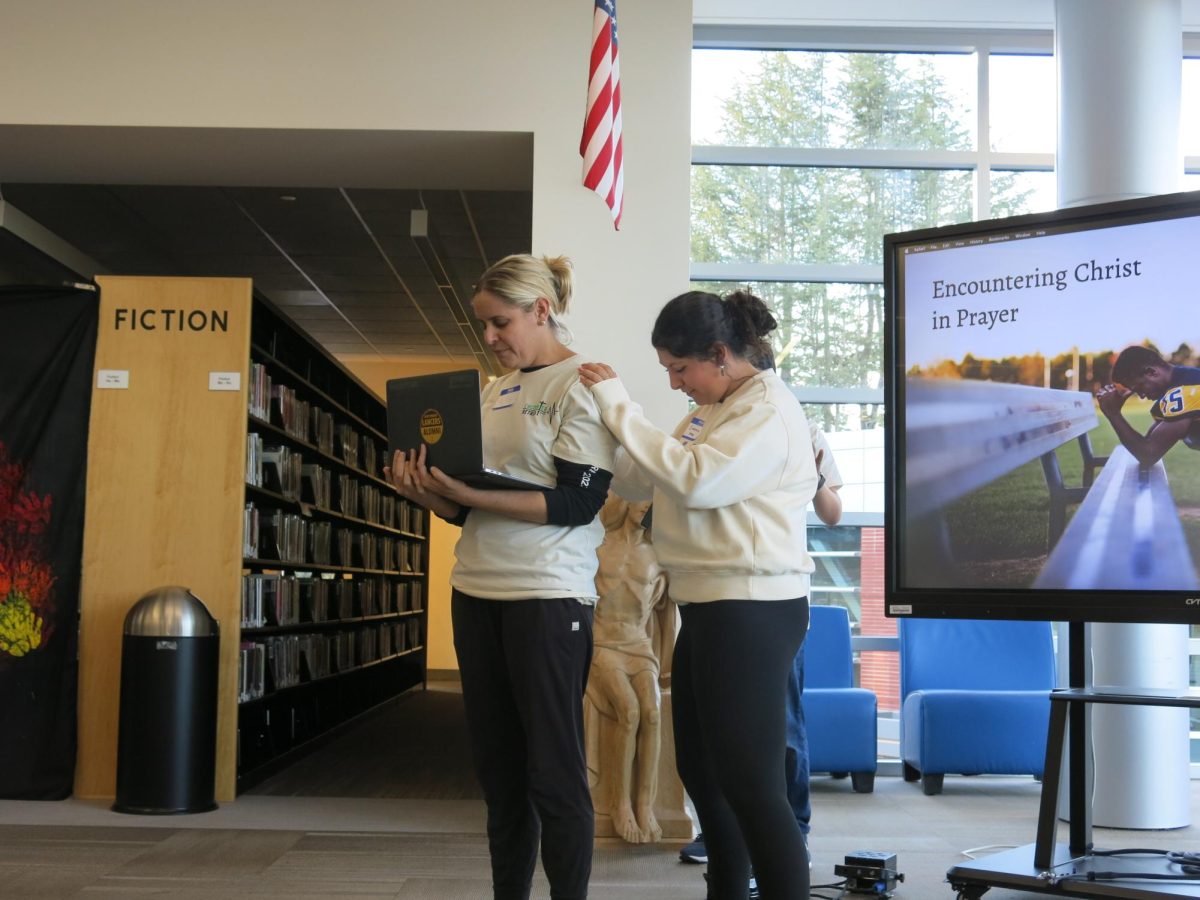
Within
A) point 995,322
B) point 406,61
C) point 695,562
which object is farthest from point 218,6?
point 695,562

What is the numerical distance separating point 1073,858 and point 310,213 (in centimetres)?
605

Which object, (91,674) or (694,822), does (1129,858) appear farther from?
(91,674)

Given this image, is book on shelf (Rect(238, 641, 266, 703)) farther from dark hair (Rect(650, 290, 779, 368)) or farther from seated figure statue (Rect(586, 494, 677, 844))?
dark hair (Rect(650, 290, 779, 368))

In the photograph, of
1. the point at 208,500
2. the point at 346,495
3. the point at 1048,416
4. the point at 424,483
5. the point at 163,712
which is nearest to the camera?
the point at 424,483

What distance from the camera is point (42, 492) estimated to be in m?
5.11

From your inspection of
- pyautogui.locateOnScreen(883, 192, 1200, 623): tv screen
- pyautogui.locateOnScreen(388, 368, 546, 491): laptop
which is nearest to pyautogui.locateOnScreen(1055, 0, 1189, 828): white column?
pyautogui.locateOnScreen(883, 192, 1200, 623): tv screen

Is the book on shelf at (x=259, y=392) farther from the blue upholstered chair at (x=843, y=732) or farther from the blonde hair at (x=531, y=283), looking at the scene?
the blonde hair at (x=531, y=283)

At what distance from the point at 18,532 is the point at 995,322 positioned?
396cm

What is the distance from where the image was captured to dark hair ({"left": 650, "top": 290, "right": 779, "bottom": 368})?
249cm

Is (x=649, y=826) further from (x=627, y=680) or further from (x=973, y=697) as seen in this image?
(x=973, y=697)

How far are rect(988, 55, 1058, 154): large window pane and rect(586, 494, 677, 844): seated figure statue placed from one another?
302 centimetres

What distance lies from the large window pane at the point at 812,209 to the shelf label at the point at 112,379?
2642 millimetres

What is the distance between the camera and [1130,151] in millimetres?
4746

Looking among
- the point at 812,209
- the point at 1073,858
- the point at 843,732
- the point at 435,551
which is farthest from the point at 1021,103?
Answer: the point at 435,551
